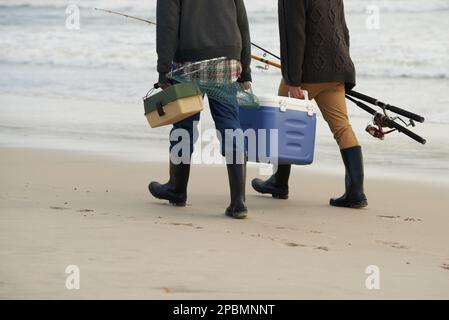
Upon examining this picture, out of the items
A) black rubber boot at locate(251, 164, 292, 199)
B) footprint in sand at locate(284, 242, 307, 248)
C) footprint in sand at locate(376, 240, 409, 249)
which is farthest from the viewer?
black rubber boot at locate(251, 164, 292, 199)

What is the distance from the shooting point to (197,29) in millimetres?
6289

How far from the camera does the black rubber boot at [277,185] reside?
7.36 meters

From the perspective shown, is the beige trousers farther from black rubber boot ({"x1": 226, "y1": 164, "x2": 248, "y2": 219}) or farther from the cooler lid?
black rubber boot ({"x1": 226, "y1": 164, "x2": 248, "y2": 219})

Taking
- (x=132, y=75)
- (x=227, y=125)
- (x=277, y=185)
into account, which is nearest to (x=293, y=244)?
(x=227, y=125)

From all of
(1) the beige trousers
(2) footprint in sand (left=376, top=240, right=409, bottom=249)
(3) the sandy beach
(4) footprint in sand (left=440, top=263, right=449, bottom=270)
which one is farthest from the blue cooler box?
(4) footprint in sand (left=440, top=263, right=449, bottom=270)

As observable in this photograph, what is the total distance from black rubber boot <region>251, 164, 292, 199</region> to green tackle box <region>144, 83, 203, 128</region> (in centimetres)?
124

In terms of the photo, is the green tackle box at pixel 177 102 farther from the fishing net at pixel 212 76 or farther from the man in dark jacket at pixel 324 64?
the man in dark jacket at pixel 324 64

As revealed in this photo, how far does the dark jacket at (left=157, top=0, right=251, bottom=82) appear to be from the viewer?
6227 mm

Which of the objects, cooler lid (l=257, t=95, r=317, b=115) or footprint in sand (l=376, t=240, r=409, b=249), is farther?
cooler lid (l=257, t=95, r=317, b=115)

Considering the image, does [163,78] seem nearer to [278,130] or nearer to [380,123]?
[278,130]

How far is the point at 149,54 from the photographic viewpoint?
20.2m

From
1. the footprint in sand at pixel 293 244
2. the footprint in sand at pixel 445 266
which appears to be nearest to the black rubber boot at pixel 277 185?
the footprint in sand at pixel 293 244
